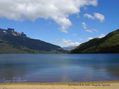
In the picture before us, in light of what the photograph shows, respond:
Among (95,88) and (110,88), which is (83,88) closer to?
(95,88)

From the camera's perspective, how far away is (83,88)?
24078mm

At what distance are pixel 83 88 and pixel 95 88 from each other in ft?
6.22

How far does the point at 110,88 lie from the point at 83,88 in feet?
13.8

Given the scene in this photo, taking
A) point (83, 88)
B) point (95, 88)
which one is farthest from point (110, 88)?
point (83, 88)

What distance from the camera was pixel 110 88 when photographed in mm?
23453

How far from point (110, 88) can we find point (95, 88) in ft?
7.64

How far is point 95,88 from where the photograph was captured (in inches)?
931
